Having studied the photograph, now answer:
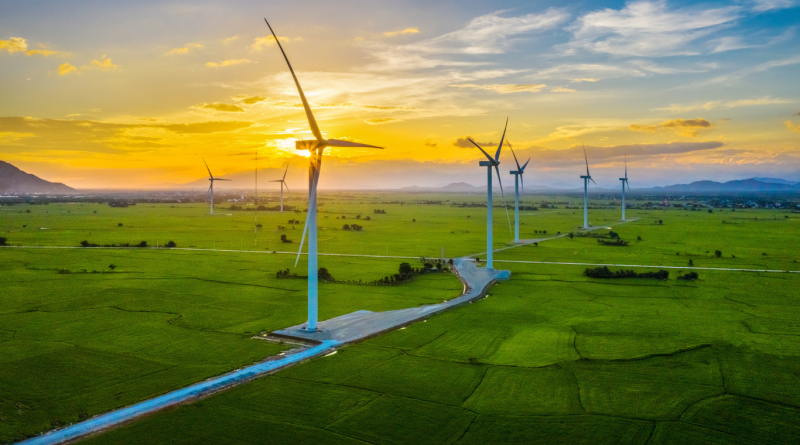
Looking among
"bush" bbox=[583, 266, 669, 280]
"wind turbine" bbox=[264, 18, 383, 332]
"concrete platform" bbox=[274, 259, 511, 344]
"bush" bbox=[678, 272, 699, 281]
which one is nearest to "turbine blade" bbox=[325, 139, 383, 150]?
"wind turbine" bbox=[264, 18, 383, 332]

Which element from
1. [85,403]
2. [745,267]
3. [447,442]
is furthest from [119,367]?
[745,267]

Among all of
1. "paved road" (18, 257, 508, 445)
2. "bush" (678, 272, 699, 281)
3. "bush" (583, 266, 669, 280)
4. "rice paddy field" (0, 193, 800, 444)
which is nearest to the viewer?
"paved road" (18, 257, 508, 445)

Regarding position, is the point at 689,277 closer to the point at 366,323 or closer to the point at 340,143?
the point at 366,323

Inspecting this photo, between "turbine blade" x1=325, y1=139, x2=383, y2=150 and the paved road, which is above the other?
"turbine blade" x1=325, y1=139, x2=383, y2=150

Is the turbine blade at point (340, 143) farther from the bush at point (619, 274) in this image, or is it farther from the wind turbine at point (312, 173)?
the bush at point (619, 274)

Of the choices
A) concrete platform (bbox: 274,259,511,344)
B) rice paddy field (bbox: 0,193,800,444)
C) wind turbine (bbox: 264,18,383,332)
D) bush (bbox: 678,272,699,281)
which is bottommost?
rice paddy field (bbox: 0,193,800,444)

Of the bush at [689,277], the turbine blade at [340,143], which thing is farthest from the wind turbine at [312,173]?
the bush at [689,277]

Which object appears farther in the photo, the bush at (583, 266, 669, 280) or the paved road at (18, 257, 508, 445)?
the bush at (583, 266, 669, 280)

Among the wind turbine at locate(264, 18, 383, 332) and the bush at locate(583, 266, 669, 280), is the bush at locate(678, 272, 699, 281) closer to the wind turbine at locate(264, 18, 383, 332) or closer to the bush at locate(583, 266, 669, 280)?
the bush at locate(583, 266, 669, 280)
